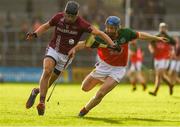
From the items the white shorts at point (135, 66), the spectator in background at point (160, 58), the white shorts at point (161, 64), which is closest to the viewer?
the spectator in background at point (160, 58)

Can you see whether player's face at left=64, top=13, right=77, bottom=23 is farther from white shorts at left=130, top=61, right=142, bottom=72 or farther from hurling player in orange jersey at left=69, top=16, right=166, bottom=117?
white shorts at left=130, top=61, right=142, bottom=72

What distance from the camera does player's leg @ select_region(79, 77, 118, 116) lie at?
1602cm

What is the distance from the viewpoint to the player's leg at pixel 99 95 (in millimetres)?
16016

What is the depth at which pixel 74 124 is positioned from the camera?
14.5 metres

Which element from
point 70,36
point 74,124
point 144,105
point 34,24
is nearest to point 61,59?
point 70,36

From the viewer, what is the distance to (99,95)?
16.0m

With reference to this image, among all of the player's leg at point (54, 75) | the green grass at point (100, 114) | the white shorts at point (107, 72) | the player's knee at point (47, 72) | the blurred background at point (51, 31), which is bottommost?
the blurred background at point (51, 31)

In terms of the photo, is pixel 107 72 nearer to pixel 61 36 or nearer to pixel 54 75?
pixel 61 36

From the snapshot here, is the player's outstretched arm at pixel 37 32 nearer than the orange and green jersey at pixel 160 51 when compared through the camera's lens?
Yes

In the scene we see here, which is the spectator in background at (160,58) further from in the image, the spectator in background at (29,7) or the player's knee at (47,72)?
the spectator in background at (29,7)

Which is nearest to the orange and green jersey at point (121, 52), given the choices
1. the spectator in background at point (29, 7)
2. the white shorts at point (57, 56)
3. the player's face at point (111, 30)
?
the player's face at point (111, 30)

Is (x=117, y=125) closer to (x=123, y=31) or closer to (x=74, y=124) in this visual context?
(x=74, y=124)

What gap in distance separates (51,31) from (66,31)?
77.8ft

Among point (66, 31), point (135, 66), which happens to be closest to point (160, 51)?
point (135, 66)
